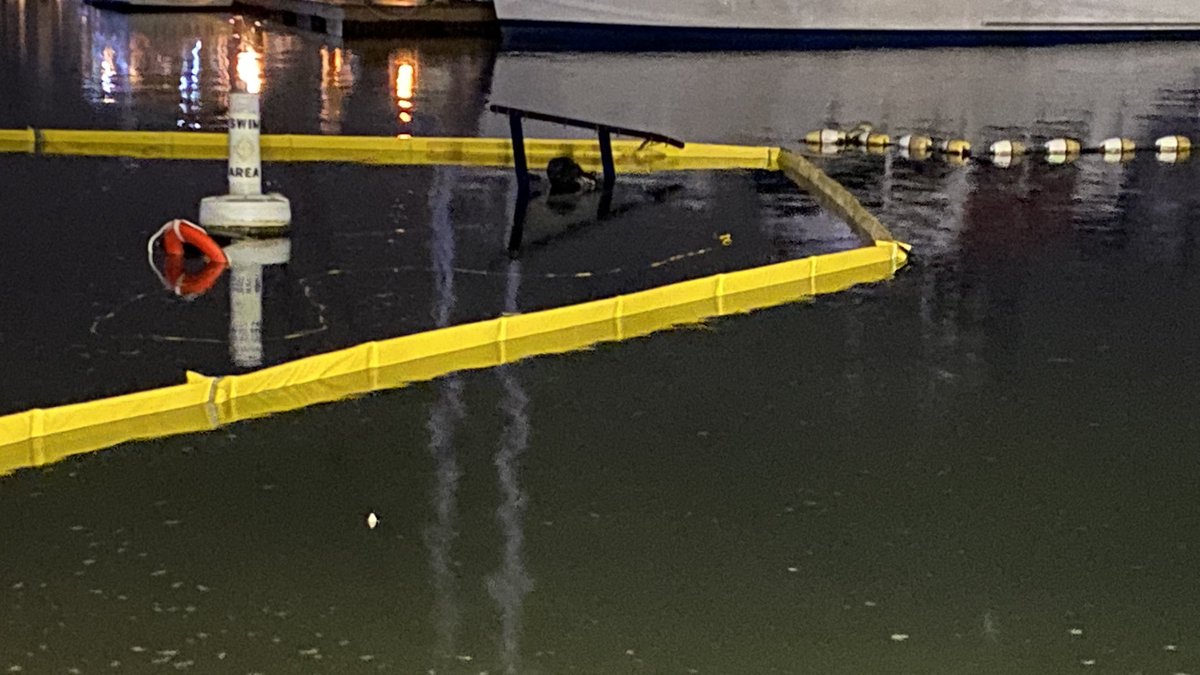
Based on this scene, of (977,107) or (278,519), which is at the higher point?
(977,107)

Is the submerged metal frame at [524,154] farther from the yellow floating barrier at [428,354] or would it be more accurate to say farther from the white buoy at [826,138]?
the white buoy at [826,138]

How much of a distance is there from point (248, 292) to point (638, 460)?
2108 millimetres

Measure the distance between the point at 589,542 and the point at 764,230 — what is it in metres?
3.72

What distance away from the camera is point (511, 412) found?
466cm

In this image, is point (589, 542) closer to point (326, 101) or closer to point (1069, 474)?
point (1069, 474)

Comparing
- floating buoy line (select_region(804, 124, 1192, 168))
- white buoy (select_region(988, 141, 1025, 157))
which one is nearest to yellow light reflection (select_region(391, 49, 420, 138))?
floating buoy line (select_region(804, 124, 1192, 168))

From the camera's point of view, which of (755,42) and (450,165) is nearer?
(450,165)

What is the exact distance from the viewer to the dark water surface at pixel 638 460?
10.9 feet

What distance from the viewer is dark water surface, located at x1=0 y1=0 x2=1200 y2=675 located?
10.9ft

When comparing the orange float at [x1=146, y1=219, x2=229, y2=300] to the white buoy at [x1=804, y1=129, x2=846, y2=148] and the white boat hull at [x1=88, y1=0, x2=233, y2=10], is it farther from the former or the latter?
the white boat hull at [x1=88, y1=0, x2=233, y2=10]

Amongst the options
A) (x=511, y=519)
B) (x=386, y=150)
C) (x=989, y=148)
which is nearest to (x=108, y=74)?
(x=386, y=150)

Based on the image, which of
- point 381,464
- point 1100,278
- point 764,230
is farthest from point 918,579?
point 764,230

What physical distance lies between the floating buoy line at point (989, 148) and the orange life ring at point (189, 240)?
4374 mm

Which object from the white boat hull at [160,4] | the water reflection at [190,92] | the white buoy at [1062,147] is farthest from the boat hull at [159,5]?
the white buoy at [1062,147]
